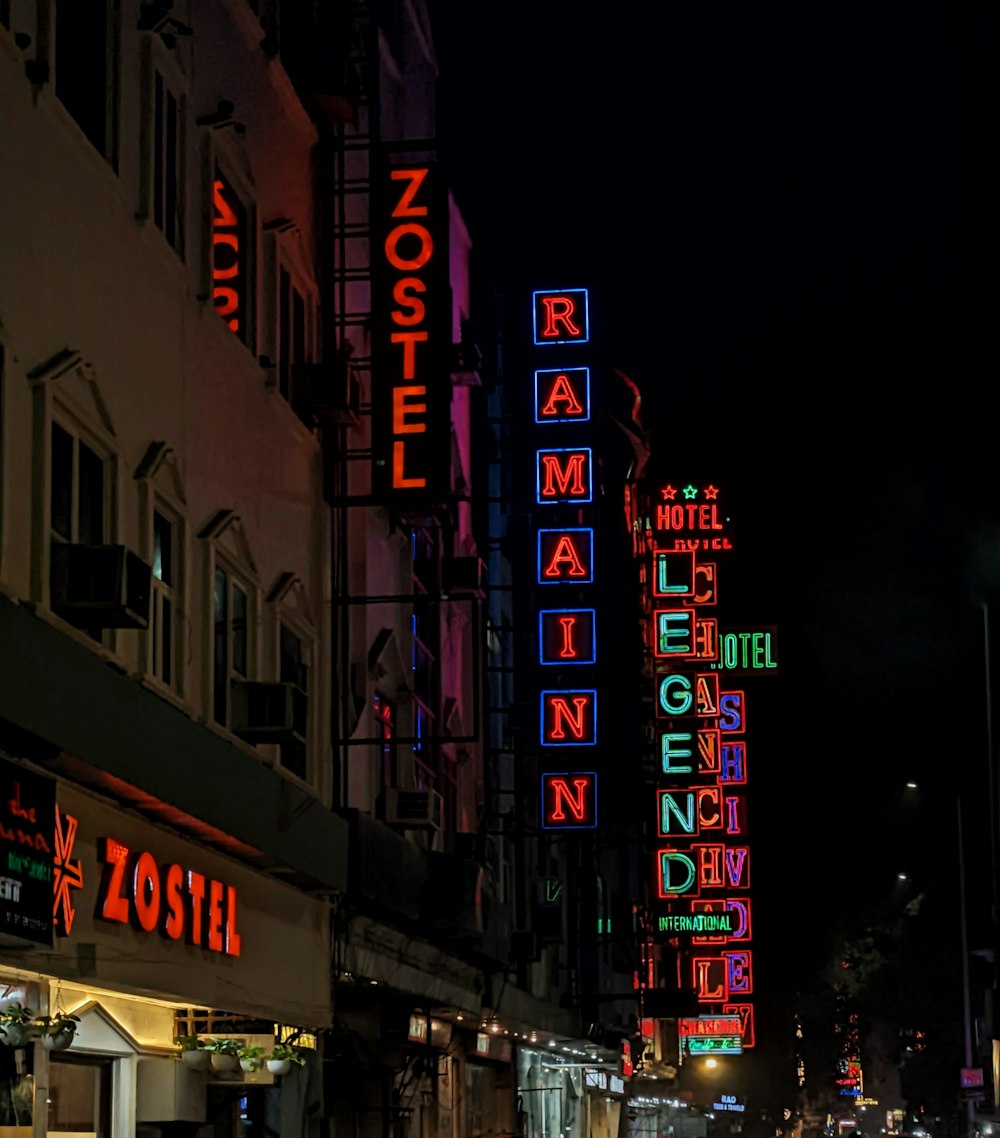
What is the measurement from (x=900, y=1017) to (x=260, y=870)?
244ft

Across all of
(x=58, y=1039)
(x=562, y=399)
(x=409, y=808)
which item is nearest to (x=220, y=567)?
(x=58, y=1039)

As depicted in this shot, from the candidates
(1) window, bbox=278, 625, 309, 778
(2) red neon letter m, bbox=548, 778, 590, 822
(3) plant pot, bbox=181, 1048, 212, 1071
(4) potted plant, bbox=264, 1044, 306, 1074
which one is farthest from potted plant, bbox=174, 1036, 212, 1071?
(2) red neon letter m, bbox=548, 778, 590, 822

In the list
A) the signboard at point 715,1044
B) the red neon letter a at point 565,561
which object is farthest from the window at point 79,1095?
the signboard at point 715,1044

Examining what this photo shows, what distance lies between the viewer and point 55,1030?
12.0 metres

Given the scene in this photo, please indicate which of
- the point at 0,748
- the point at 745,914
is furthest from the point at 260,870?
the point at 745,914

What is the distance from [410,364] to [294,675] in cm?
343

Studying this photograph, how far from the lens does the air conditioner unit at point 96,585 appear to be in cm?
1261

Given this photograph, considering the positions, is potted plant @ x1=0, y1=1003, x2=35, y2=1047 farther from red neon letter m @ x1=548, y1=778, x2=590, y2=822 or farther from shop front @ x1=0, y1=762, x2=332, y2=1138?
red neon letter m @ x1=548, y1=778, x2=590, y2=822

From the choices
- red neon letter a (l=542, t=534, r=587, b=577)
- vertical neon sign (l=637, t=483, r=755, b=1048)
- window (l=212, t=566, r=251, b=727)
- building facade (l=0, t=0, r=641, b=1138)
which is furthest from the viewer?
vertical neon sign (l=637, t=483, r=755, b=1048)

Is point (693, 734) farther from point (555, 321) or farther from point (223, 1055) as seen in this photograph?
point (223, 1055)

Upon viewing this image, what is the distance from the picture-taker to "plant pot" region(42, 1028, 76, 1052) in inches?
474

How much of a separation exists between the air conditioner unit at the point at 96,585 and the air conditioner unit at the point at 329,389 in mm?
8355

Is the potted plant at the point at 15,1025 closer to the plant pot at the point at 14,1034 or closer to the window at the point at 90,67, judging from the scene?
the plant pot at the point at 14,1034

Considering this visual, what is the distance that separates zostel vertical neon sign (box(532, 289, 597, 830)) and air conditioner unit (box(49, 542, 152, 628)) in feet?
74.9
